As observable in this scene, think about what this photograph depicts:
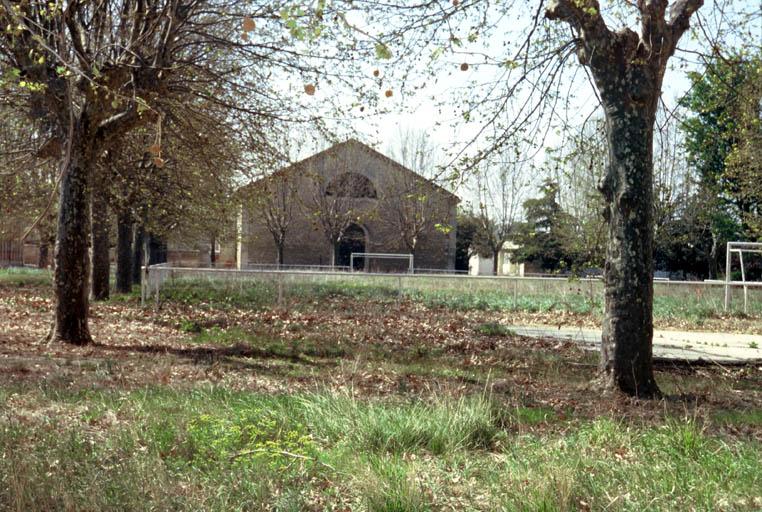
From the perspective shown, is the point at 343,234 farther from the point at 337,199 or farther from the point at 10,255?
the point at 10,255

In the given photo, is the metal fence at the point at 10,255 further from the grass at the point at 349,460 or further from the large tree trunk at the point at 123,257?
the grass at the point at 349,460

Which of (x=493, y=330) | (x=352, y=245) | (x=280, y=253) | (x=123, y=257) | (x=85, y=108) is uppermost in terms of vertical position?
(x=85, y=108)

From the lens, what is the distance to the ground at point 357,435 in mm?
4285

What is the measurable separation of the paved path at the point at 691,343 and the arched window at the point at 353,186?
80.6 feet

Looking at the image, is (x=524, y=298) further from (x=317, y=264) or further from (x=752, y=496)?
(x=317, y=264)

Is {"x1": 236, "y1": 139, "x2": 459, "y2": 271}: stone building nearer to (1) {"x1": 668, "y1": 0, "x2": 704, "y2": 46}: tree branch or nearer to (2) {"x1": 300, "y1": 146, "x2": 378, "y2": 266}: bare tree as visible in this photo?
(2) {"x1": 300, "y1": 146, "x2": 378, "y2": 266}: bare tree

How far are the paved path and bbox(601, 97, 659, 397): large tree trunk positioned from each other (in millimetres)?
3693

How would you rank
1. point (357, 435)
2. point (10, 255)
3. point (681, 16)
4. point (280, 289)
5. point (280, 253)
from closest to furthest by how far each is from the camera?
1. point (357, 435)
2. point (681, 16)
3. point (280, 289)
4. point (280, 253)
5. point (10, 255)

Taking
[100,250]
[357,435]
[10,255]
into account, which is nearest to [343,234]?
[10,255]

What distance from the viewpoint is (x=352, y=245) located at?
4791cm

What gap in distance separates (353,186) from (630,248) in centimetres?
3334

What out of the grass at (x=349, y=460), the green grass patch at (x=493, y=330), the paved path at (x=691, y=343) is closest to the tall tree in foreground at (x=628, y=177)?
the grass at (x=349, y=460)

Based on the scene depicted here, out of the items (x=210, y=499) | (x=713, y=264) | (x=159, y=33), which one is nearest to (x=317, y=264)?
(x=713, y=264)

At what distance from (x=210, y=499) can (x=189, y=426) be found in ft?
4.30
